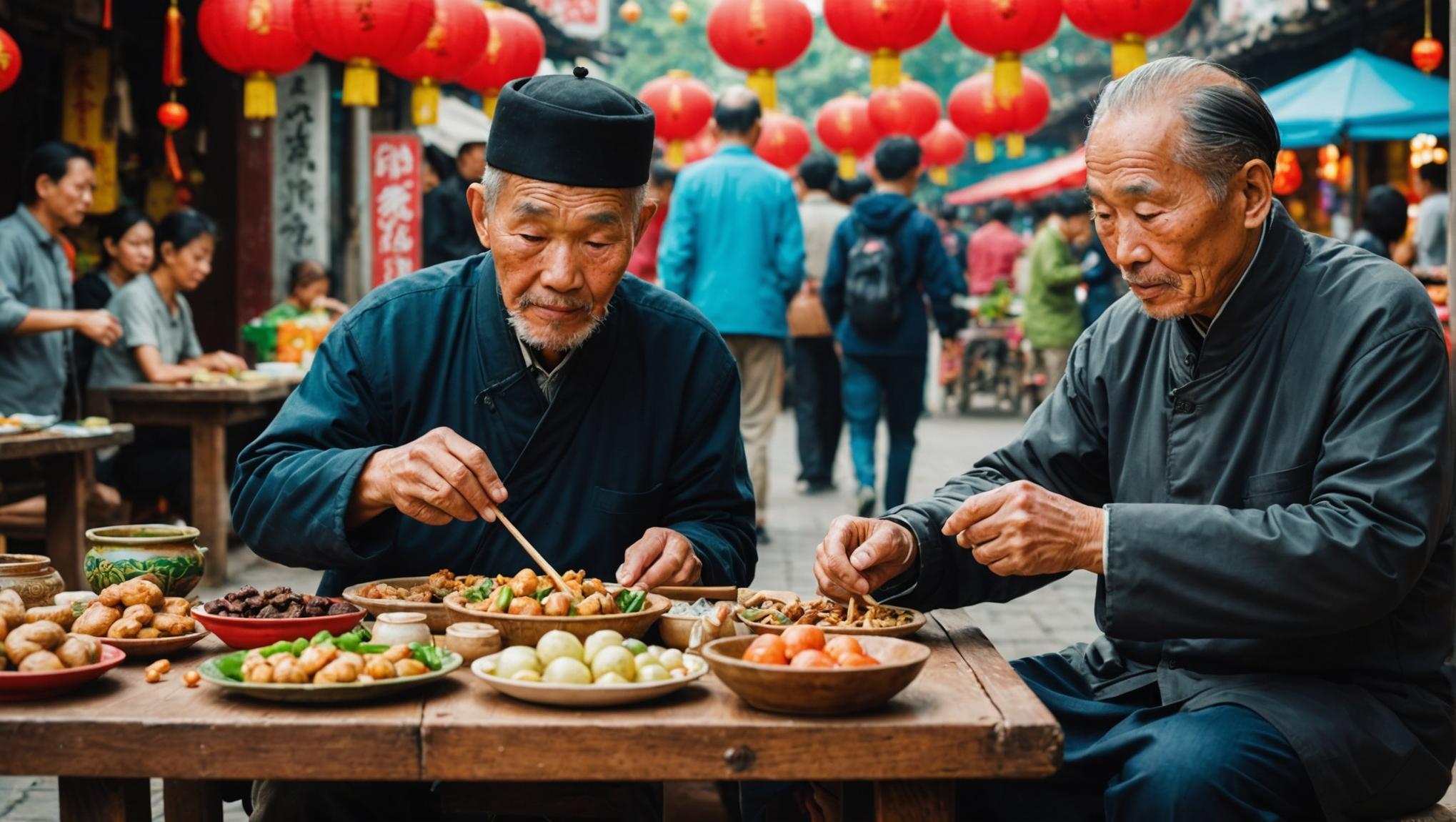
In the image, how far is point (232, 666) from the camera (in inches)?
83.6

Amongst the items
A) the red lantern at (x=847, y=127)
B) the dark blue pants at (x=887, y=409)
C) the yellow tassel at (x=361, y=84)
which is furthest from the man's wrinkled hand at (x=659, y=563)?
the red lantern at (x=847, y=127)

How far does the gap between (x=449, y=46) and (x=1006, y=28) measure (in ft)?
10.5

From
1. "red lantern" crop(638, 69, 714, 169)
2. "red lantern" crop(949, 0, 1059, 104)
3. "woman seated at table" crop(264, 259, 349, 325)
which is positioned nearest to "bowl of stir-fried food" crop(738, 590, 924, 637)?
"red lantern" crop(949, 0, 1059, 104)

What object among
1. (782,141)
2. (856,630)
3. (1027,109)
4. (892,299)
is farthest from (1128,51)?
(782,141)

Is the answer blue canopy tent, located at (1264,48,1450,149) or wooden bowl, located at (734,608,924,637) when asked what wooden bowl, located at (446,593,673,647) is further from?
blue canopy tent, located at (1264,48,1450,149)

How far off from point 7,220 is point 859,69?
99.5ft

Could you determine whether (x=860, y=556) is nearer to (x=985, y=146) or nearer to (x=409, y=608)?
(x=409, y=608)

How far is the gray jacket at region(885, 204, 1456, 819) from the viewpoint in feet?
7.86

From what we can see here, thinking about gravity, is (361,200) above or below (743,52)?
below

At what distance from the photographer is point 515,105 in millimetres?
2951

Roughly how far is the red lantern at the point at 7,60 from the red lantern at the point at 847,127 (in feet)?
28.2

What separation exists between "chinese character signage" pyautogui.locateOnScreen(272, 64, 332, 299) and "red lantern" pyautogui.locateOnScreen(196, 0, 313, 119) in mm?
2752

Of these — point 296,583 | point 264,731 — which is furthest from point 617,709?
point 296,583

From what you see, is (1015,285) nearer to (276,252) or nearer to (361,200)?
(361,200)
